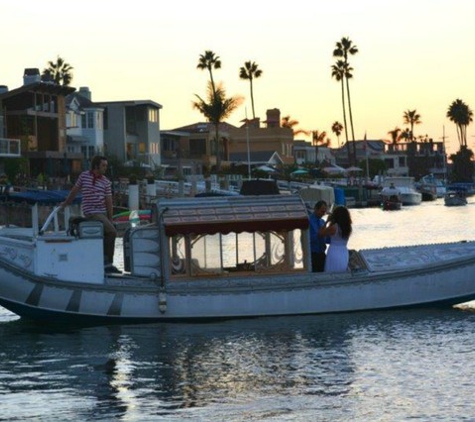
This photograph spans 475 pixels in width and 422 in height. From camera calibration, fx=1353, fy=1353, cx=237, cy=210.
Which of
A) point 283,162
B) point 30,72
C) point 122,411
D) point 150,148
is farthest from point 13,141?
point 283,162

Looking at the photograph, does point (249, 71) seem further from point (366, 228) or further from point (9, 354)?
point (9, 354)

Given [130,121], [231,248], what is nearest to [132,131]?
[130,121]

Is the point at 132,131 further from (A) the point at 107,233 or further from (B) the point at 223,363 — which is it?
(B) the point at 223,363

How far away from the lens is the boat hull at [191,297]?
2464 cm

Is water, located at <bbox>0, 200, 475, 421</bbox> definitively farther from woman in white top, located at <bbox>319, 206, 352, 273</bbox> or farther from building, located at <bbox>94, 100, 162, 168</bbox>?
building, located at <bbox>94, 100, 162, 168</bbox>

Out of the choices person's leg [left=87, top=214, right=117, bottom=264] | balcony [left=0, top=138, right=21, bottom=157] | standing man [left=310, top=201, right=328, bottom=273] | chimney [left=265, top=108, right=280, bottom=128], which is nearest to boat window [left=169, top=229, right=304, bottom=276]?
standing man [left=310, top=201, right=328, bottom=273]

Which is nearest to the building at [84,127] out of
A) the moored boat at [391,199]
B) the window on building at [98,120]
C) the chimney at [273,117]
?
the window on building at [98,120]

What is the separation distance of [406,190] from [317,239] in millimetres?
103561

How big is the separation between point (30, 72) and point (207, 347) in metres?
83.4

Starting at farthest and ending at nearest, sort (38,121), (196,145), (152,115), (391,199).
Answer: (196,145) < (152,115) < (391,199) < (38,121)

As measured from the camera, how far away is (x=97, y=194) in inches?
963

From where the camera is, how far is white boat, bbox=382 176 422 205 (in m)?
126

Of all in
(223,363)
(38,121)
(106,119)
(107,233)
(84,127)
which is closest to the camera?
(223,363)

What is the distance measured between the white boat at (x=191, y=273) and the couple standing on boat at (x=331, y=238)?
11.1 inches
